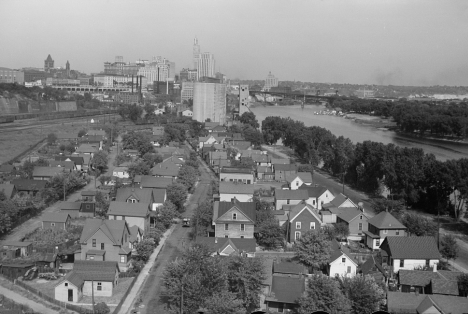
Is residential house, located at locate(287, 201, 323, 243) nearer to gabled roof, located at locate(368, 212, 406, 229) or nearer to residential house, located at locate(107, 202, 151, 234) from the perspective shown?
gabled roof, located at locate(368, 212, 406, 229)

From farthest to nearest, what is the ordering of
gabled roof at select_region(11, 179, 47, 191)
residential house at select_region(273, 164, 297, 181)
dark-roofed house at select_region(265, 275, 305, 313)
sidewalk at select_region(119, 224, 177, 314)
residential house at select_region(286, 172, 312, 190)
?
residential house at select_region(273, 164, 297, 181) → residential house at select_region(286, 172, 312, 190) → gabled roof at select_region(11, 179, 47, 191) → sidewalk at select_region(119, 224, 177, 314) → dark-roofed house at select_region(265, 275, 305, 313)

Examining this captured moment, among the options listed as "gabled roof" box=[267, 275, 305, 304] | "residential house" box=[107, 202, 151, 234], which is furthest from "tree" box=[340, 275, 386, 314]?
"residential house" box=[107, 202, 151, 234]

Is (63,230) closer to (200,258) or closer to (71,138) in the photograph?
(200,258)

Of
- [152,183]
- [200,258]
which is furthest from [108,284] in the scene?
[152,183]

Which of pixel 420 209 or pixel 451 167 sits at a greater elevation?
pixel 451 167

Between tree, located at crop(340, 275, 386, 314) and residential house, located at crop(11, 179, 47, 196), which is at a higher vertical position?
tree, located at crop(340, 275, 386, 314)

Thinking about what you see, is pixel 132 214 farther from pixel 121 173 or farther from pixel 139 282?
pixel 121 173

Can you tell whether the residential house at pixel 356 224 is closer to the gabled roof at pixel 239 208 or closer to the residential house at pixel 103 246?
the gabled roof at pixel 239 208
